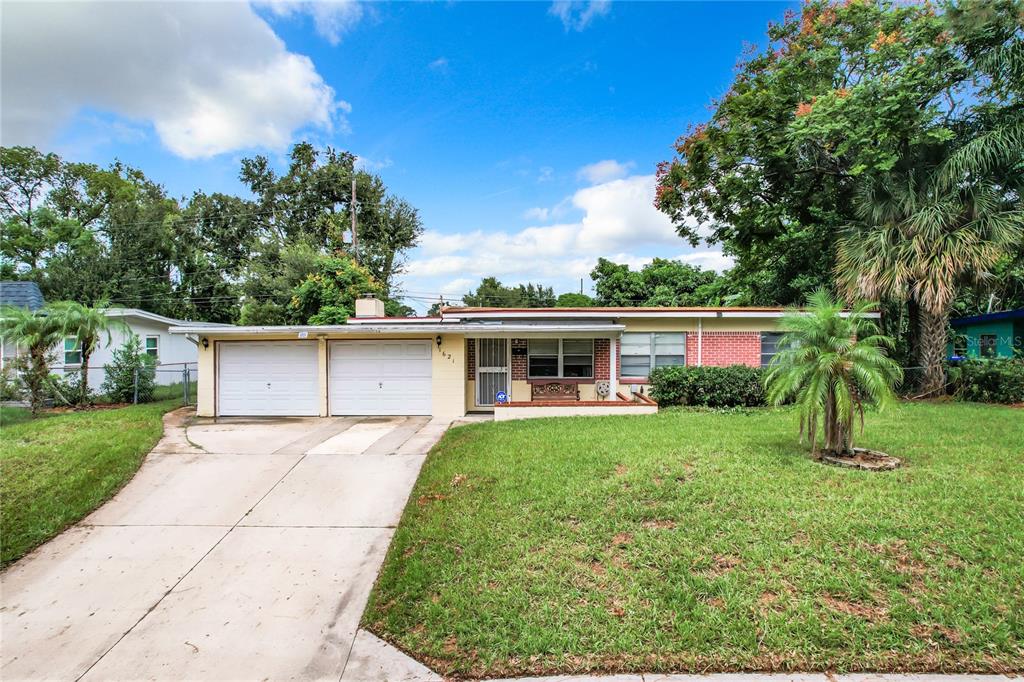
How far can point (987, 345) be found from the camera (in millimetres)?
16141

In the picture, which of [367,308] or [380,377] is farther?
[367,308]

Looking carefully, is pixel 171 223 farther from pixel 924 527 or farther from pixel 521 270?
pixel 924 527

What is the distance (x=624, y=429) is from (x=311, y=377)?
8037mm

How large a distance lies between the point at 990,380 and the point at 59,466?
60.3 feet

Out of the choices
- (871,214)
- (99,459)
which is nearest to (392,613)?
(99,459)

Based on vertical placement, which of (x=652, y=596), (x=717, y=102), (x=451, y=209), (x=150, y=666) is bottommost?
(x=150, y=666)

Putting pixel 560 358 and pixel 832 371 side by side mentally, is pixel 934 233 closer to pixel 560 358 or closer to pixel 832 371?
pixel 832 371

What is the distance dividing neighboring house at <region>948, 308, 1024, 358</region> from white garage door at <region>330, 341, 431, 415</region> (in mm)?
17082

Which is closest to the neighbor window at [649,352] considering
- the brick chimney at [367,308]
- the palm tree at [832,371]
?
the palm tree at [832,371]

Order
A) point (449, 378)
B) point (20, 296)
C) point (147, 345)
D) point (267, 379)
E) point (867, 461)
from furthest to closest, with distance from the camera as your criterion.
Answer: point (147, 345) → point (20, 296) → point (267, 379) → point (449, 378) → point (867, 461)

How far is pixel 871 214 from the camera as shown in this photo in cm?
1238

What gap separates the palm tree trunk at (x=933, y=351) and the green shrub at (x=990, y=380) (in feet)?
1.11

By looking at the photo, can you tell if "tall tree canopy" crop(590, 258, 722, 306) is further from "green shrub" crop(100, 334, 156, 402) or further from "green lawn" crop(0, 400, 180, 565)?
"green lawn" crop(0, 400, 180, 565)

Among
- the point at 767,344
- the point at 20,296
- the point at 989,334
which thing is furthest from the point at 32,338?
the point at 989,334
